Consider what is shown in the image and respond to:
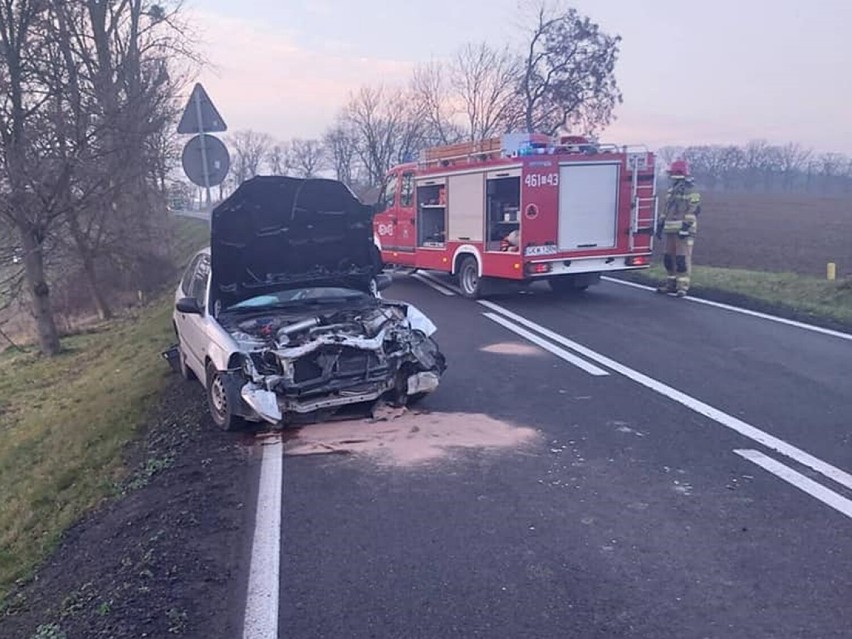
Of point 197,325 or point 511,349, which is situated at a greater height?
point 197,325

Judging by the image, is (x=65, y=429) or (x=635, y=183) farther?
(x=635, y=183)

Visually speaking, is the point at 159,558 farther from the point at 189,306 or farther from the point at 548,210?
the point at 548,210

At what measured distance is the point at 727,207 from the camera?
58375mm

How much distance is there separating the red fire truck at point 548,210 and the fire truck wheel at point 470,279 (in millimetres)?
18

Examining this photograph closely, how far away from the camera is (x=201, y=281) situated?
789cm

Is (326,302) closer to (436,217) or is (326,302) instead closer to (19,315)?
(436,217)

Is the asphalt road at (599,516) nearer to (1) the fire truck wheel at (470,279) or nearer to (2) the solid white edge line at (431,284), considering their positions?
(1) the fire truck wheel at (470,279)

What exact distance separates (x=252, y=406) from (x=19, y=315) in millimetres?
21393

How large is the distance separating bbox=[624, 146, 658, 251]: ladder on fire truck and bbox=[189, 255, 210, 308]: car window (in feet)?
26.7

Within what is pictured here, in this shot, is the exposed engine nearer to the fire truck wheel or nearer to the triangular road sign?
the triangular road sign

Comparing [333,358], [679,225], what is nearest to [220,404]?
[333,358]

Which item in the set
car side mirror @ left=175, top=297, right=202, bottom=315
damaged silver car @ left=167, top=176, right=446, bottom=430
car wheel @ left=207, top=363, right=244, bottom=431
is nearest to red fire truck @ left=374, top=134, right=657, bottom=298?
damaged silver car @ left=167, top=176, right=446, bottom=430

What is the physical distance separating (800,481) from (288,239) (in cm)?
473

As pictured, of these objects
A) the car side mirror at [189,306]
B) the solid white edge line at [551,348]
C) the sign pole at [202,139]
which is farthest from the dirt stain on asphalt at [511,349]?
the sign pole at [202,139]
